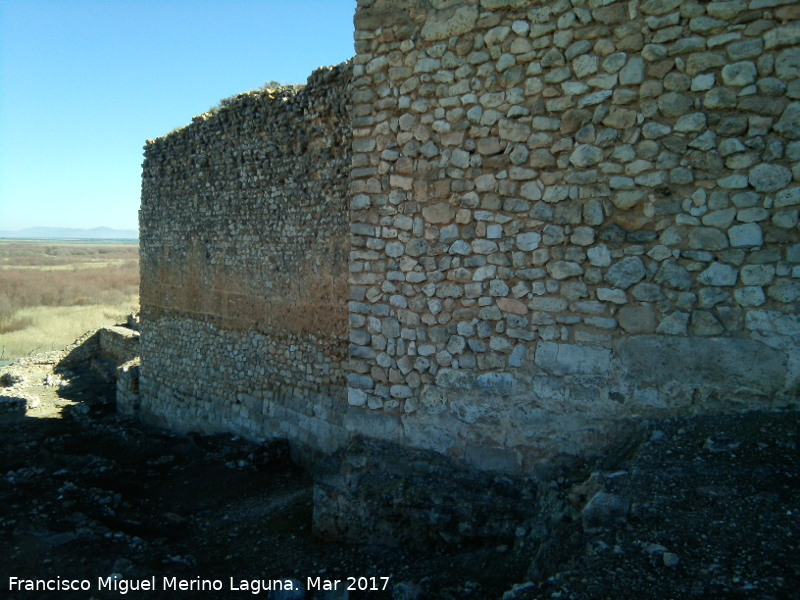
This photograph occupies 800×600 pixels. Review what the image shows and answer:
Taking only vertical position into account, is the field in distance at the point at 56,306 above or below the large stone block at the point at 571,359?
below

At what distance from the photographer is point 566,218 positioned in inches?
146

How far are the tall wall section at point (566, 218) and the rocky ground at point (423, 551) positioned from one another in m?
0.43

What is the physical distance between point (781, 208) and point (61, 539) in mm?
6736

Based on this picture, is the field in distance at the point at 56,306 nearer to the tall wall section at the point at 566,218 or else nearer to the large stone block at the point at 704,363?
the tall wall section at the point at 566,218

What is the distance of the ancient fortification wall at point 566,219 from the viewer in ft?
10.6

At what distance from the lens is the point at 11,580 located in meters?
5.00

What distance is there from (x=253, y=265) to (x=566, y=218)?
6.01 metres

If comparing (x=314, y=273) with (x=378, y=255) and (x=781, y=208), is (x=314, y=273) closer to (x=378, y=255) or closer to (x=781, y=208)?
(x=378, y=255)

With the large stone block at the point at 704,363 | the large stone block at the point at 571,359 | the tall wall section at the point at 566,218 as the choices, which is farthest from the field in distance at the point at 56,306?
the large stone block at the point at 704,363

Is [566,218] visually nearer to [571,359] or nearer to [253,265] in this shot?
[571,359]

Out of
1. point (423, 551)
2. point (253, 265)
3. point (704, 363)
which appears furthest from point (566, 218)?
point (253, 265)

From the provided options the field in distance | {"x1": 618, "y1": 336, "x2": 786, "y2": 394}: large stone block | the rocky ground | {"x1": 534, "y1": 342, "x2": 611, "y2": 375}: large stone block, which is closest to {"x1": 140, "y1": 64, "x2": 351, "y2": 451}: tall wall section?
the rocky ground

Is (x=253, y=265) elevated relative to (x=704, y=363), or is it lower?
elevated

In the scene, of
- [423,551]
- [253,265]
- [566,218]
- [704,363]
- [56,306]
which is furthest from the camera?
[56,306]
